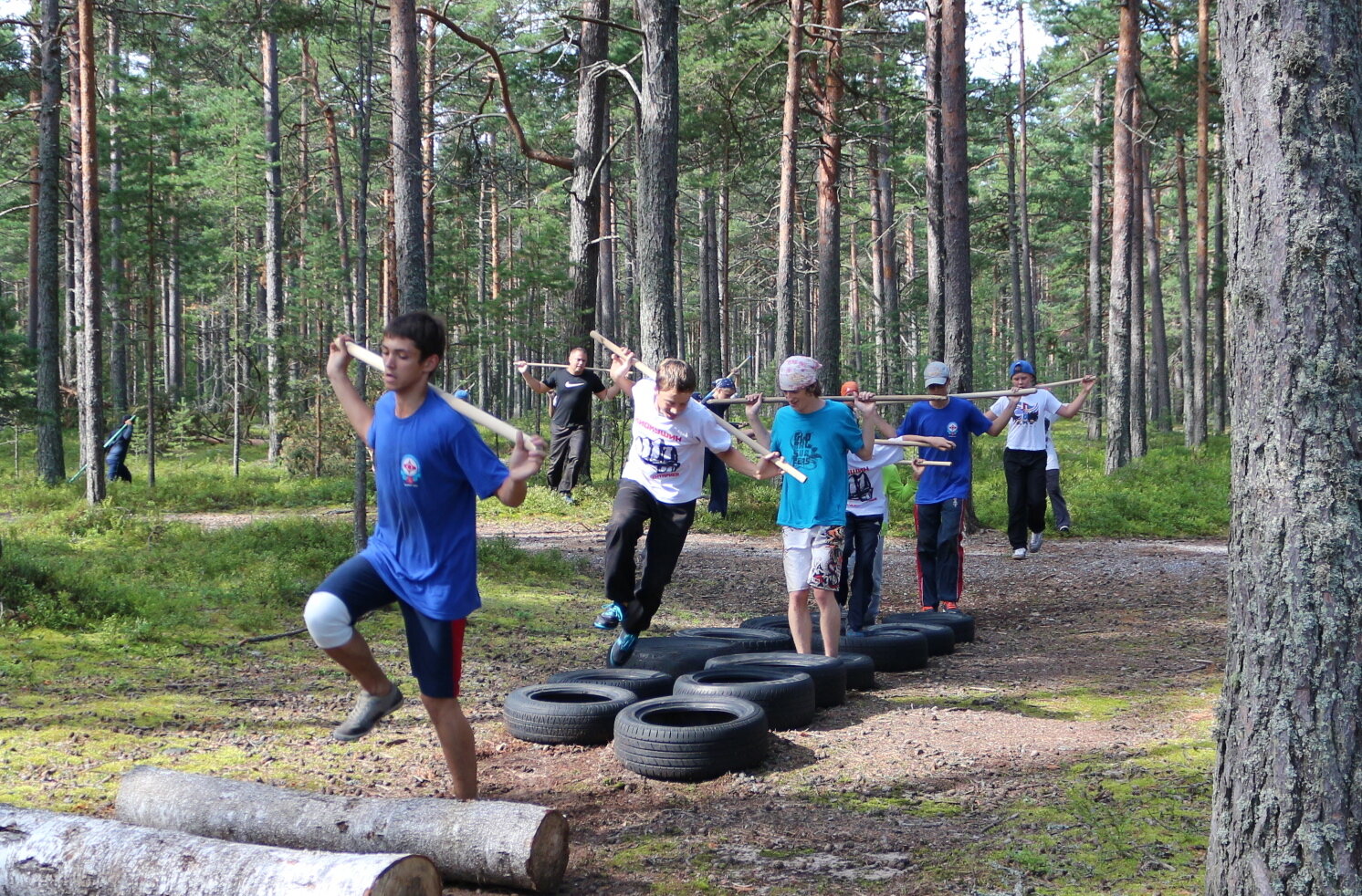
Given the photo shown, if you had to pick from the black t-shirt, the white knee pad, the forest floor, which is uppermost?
the black t-shirt

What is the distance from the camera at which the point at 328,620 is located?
167 inches

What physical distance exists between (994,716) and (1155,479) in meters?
13.7

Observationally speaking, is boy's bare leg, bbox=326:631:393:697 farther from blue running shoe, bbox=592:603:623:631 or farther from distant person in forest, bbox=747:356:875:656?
distant person in forest, bbox=747:356:875:656

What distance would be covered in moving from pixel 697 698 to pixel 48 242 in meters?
17.8

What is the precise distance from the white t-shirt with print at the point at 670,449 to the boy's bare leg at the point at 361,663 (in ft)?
9.21

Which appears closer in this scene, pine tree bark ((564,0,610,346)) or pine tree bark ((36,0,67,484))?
pine tree bark ((36,0,67,484))

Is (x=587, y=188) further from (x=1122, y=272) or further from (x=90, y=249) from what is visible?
(x=1122, y=272)

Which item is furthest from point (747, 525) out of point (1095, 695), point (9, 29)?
point (9, 29)

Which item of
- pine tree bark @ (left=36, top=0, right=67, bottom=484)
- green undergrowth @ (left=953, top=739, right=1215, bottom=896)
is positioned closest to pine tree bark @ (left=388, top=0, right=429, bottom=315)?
green undergrowth @ (left=953, top=739, right=1215, bottom=896)

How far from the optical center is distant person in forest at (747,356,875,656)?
7098 millimetres

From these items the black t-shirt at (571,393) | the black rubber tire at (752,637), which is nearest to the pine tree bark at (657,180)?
the black t-shirt at (571,393)

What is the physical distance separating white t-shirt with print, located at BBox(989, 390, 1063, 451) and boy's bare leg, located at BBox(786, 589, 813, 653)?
544 cm

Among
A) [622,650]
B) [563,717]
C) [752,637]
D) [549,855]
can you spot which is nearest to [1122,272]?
[752,637]

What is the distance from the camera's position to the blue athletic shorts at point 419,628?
4.37 m
